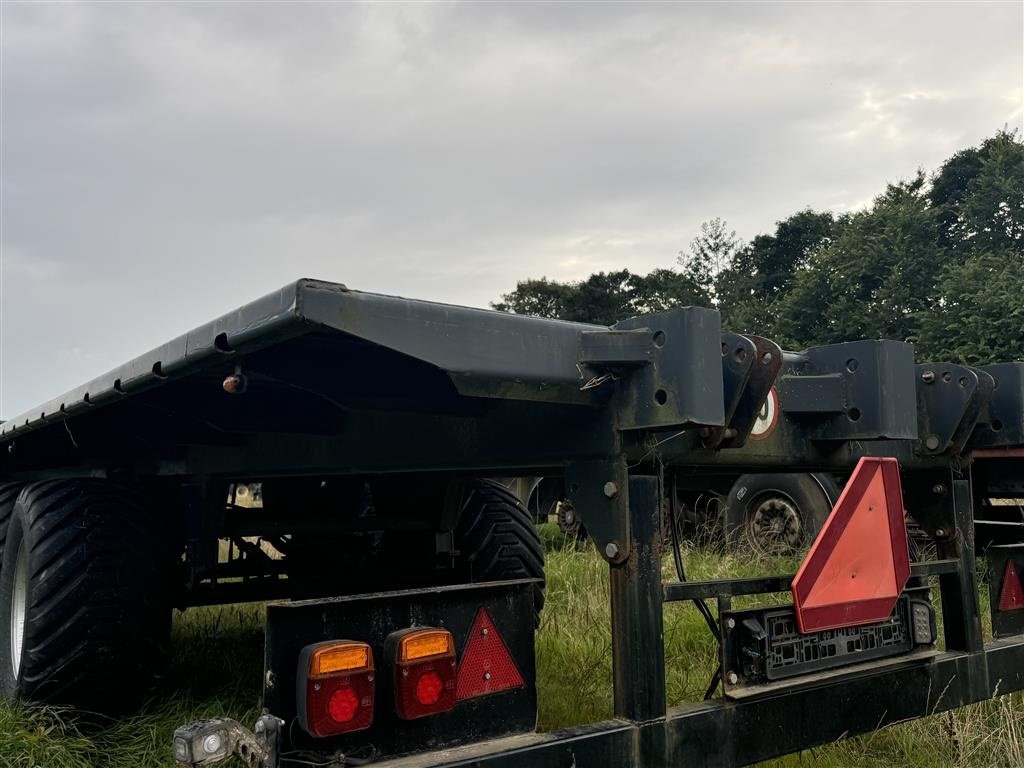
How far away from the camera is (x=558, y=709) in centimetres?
350

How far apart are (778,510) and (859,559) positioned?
16.3 ft

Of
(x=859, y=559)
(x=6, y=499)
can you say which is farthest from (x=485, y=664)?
(x=6, y=499)

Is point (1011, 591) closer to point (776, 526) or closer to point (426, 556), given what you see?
point (426, 556)

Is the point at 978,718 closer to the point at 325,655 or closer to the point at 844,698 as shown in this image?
the point at 844,698

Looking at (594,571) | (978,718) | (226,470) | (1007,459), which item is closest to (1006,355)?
(1007,459)

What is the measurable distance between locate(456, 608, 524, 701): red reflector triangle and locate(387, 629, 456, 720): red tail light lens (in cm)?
5

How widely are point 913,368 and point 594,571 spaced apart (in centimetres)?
398

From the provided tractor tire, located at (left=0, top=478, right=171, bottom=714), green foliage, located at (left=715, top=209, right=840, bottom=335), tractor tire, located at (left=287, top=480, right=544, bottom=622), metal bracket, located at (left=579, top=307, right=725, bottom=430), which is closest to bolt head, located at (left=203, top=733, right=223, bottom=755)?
metal bracket, located at (left=579, top=307, right=725, bottom=430)

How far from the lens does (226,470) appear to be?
3.14 m

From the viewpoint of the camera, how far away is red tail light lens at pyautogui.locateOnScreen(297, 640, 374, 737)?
1.65 m

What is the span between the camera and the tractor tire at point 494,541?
3963mm

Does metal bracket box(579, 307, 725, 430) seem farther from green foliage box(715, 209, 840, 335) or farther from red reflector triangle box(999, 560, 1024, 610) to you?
green foliage box(715, 209, 840, 335)

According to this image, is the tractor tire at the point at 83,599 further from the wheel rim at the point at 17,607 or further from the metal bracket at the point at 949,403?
the metal bracket at the point at 949,403

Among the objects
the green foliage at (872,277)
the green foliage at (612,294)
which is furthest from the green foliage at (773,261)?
the green foliage at (872,277)
